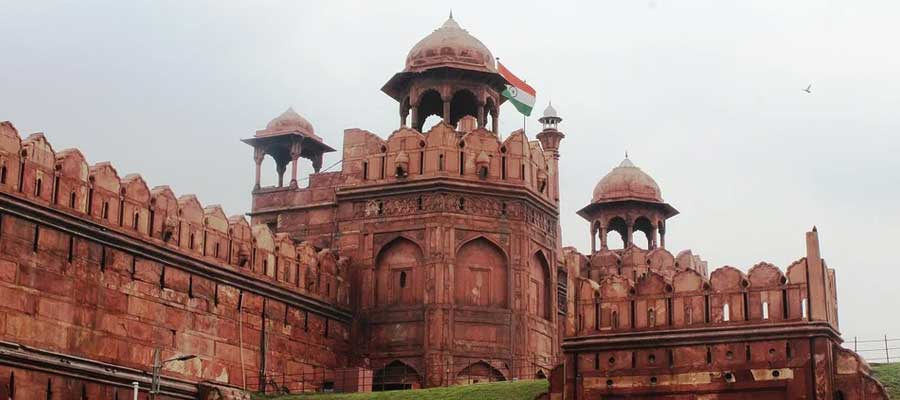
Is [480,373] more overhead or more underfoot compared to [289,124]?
more underfoot

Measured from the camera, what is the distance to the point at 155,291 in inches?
1115

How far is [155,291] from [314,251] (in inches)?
250

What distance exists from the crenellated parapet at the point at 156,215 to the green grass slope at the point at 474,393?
12.2ft

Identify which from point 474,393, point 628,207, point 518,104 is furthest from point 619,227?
point 474,393

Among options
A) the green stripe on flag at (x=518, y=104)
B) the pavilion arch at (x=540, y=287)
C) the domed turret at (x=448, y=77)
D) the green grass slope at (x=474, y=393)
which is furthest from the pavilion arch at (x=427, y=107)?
the green grass slope at (x=474, y=393)

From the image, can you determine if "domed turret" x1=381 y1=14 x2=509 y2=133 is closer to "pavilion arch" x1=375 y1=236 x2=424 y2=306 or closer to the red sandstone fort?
the red sandstone fort

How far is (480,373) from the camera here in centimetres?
3369

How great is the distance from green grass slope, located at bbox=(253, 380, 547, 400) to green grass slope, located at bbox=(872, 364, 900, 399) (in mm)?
6201

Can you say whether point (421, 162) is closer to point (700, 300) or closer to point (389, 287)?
point (389, 287)

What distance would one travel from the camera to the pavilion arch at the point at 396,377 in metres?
33.7

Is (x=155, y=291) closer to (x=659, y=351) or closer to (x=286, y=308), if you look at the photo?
(x=286, y=308)

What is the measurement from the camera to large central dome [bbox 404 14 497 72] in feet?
122

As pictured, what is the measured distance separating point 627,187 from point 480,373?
43.7 ft

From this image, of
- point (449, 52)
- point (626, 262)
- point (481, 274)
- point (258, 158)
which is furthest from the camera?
point (626, 262)
